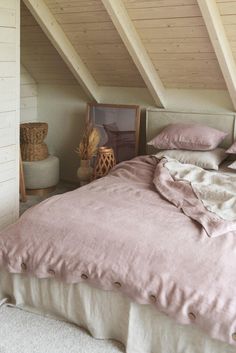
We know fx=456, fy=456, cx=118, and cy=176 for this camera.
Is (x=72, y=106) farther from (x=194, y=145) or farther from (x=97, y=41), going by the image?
(x=194, y=145)

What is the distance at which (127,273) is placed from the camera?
6.60 ft

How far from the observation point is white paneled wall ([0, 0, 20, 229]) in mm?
2988

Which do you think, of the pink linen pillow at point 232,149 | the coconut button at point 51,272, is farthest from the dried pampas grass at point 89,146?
the coconut button at point 51,272

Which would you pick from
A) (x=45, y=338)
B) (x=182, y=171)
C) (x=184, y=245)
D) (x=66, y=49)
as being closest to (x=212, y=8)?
(x=182, y=171)

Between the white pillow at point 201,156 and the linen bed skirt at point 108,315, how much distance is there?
1502 mm

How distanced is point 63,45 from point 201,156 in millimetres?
1431

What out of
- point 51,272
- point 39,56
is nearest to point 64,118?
point 39,56

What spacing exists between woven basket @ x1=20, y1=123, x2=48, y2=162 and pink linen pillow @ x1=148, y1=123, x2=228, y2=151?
3.71 feet

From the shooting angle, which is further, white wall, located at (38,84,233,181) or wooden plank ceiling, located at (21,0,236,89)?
white wall, located at (38,84,233,181)

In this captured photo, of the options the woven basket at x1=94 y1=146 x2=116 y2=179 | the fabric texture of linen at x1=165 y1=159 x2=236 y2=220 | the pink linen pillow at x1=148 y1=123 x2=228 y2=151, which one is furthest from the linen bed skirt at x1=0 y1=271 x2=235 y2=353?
→ the pink linen pillow at x1=148 y1=123 x2=228 y2=151

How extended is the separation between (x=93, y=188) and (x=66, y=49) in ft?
4.88

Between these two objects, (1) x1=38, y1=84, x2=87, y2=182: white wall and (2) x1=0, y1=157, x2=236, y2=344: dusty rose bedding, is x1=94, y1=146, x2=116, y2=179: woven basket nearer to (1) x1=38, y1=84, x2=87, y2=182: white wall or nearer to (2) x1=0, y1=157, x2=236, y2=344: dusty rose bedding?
(1) x1=38, y1=84, x2=87, y2=182: white wall

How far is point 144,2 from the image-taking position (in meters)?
3.05

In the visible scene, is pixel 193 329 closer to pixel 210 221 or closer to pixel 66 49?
pixel 210 221
